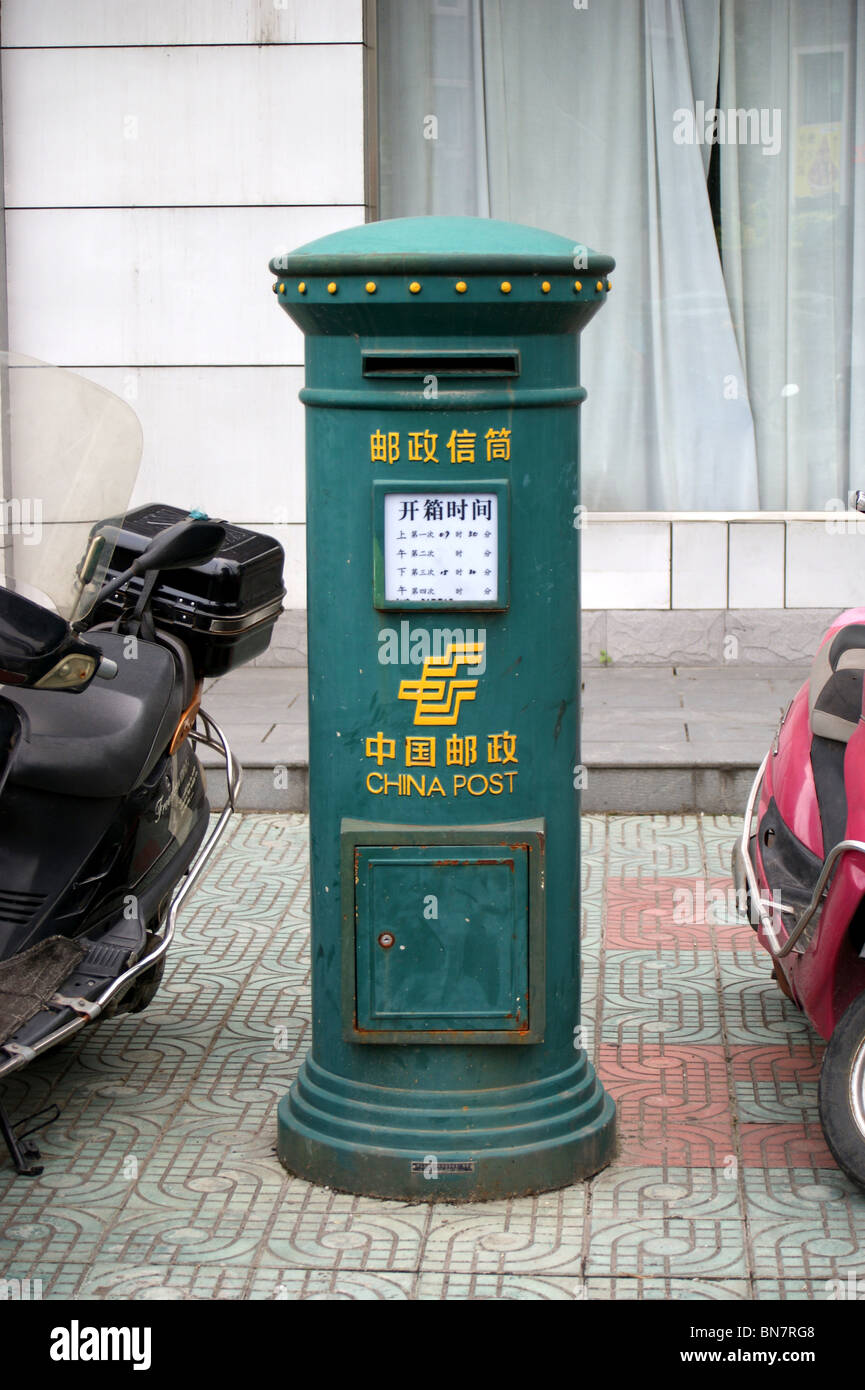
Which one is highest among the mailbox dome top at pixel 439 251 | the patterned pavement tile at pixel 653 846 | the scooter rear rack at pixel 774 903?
the mailbox dome top at pixel 439 251

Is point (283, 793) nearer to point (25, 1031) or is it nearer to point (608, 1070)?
point (608, 1070)

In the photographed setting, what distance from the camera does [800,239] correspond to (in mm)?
9062

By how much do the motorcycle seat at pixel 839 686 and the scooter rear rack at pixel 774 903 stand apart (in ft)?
1.28

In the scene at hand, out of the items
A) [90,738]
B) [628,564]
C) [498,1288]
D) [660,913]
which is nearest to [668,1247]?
[498,1288]

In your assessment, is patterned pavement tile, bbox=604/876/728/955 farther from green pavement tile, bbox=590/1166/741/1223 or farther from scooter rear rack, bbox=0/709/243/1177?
scooter rear rack, bbox=0/709/243/1177

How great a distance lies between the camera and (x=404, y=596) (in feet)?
11.6

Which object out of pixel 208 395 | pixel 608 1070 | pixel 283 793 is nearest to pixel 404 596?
pixel 608 1070

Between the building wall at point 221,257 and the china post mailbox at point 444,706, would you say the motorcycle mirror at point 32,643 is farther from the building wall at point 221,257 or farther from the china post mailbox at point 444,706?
the building wall at point 221,257

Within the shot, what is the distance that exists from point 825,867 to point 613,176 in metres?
6.29

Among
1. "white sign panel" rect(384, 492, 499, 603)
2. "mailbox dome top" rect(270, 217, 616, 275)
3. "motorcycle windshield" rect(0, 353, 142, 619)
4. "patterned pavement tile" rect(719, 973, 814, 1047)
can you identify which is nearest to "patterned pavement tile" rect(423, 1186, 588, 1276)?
"patterned pavement tile" rect(719, 973, 814, 1047)

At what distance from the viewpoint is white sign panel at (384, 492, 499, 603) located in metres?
3.49

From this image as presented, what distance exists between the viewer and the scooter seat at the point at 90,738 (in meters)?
3.76

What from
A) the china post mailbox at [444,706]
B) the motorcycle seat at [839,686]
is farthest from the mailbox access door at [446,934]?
the motorcycle seat at [839,686]

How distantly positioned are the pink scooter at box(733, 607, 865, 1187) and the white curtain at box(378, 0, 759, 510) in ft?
16.1
